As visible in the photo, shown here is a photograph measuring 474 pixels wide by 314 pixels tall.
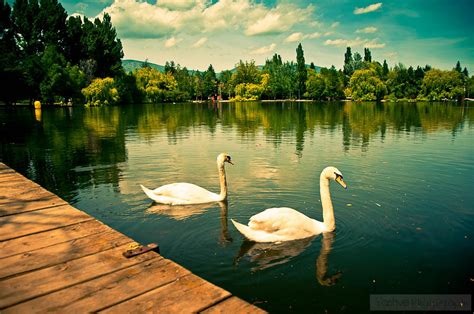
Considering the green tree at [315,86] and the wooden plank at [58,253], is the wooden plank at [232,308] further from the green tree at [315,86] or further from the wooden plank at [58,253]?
the green tree at [315,86]

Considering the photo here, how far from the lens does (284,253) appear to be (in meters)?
7.71

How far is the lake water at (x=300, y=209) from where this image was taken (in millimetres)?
6621

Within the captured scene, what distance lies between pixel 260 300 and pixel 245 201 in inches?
209

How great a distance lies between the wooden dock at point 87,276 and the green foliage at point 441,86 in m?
141

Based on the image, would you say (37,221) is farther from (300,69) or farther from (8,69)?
(300,69)

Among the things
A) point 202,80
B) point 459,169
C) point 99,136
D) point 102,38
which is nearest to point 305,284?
point 459,169

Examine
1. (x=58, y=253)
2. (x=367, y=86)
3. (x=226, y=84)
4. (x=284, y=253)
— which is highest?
(x=226, y=84)

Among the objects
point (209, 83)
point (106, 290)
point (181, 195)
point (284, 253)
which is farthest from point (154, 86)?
point (106, 290)

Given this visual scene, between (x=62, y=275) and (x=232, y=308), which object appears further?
(x=62, y=275)

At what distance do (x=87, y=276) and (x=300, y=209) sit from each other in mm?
7070

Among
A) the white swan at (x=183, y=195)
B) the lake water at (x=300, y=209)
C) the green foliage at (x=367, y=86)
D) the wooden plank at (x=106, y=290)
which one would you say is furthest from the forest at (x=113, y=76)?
the wooden plank at (x=106, y=290)

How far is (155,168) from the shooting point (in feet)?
52.9

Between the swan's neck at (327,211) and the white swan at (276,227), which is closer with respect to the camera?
the white swan at (276,227)

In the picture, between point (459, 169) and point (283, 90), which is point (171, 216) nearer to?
point (459, 169)
